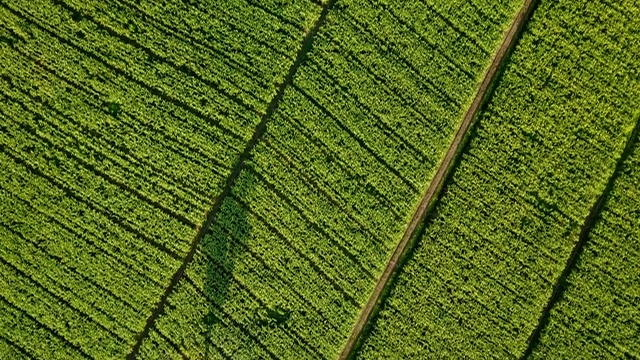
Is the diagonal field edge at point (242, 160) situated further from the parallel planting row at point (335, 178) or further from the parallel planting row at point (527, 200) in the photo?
the parallel planting row at point (527, 200)

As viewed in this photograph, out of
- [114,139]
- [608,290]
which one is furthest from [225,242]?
[608,290]

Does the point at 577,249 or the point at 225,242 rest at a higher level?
the point at 577,249

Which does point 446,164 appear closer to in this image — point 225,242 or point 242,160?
point 242,160

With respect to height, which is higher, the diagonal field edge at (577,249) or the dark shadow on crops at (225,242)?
the diagonal field edge at (577,249)

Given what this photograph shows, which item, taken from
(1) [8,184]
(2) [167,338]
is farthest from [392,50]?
(1) [8,184]

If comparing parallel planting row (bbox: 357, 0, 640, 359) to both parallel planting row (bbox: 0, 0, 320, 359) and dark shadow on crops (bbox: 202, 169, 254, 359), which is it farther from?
parallel planting row (bbox: 0, 0, 320, 359)

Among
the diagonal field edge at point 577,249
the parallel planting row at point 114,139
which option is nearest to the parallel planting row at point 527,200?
the diagonal field edge at point 577,249

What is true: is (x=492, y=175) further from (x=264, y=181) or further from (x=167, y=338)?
(x=167, y=338)

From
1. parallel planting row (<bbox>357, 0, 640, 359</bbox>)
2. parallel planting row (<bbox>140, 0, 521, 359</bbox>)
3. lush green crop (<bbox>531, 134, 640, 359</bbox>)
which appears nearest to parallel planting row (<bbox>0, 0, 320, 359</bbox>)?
parallel planting row (<bbox>140, 0, 521, 359</bbox>)

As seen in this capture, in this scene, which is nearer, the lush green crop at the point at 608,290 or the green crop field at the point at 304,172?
the lush green crop at the point at 608,290
